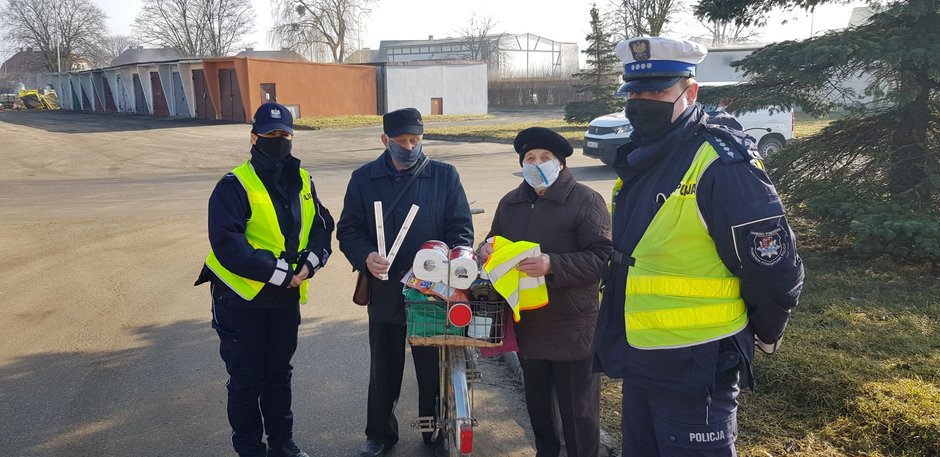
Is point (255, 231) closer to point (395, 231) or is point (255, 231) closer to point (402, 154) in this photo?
point (395, 231)

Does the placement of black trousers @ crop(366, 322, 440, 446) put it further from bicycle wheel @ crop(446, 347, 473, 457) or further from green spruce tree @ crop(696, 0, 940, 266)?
green spruce tree @ crop(696, 0, 940, 266)

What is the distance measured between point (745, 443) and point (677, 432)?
167 cm

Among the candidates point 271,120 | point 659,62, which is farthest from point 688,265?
point 271,120

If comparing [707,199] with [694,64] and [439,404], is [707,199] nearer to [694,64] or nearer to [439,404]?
[694,64]

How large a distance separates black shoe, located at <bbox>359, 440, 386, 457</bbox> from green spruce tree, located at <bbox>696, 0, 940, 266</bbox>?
4749 millimetres

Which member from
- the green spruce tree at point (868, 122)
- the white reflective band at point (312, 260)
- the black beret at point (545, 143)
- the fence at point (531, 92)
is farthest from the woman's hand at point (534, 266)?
the fence at point (531, 92)

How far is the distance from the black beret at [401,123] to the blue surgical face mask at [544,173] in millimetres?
728

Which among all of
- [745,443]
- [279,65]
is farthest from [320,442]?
[279,65]

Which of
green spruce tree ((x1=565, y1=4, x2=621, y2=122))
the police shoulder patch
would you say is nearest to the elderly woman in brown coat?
the police shoulder patch

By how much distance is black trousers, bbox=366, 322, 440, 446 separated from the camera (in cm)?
427

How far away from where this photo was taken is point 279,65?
3759cm

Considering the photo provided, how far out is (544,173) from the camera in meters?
3.79

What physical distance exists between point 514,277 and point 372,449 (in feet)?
5.23

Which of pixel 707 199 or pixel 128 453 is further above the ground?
pixel 707 199
